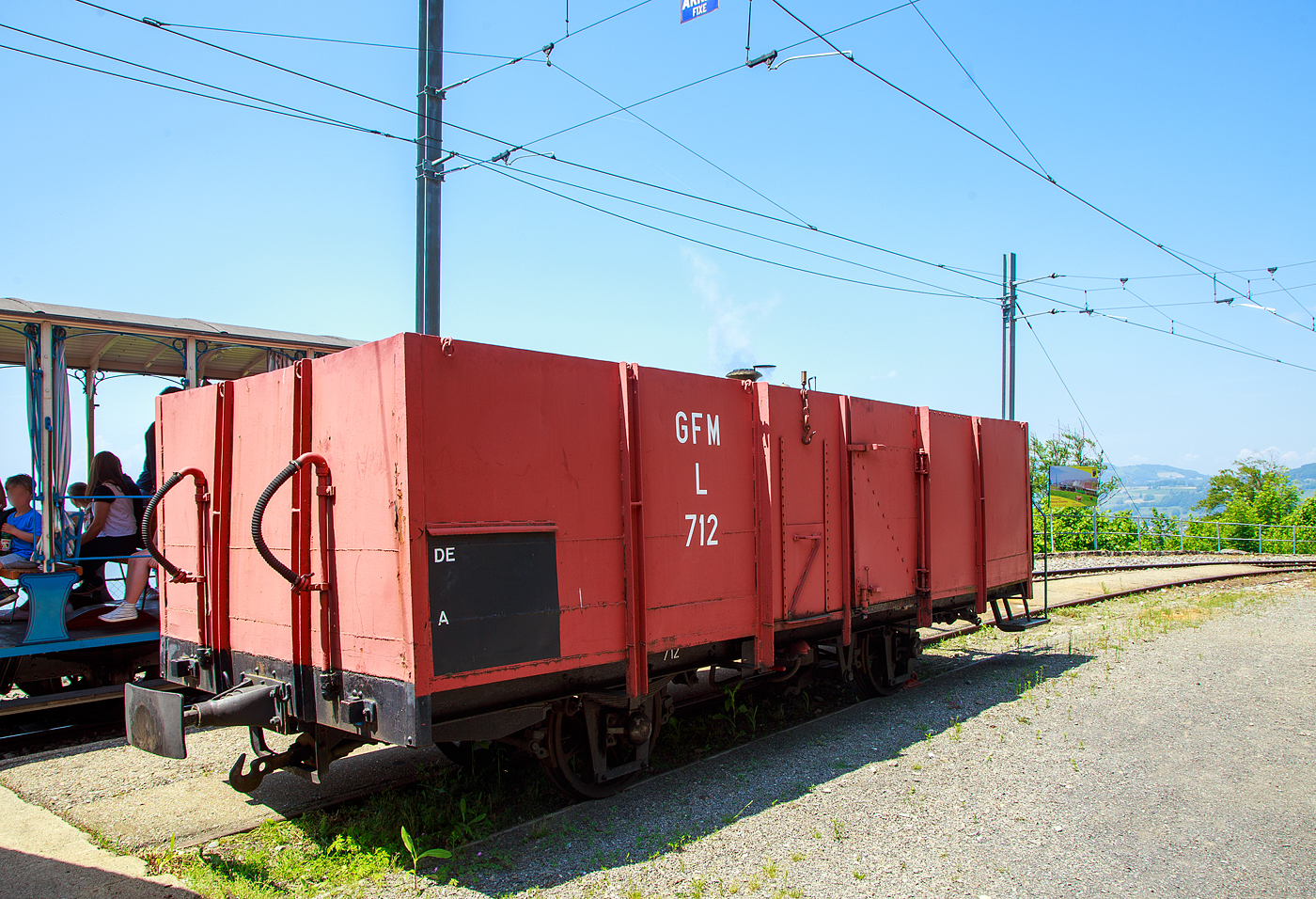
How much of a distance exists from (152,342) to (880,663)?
838cm

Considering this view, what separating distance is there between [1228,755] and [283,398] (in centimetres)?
758

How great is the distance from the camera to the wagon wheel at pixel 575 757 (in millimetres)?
5188

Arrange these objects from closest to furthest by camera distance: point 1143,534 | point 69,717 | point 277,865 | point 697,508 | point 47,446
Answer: point 277,865, point 697,508, point 47,446, point 69,717, point 1143,534

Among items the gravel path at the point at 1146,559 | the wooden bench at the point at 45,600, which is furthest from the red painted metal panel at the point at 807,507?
the gravel path at the point at 1146,559

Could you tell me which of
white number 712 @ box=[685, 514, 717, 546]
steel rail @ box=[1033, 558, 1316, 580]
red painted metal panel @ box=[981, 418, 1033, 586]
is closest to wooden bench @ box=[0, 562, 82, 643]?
white number 712 @ box=[685, 514, 717, 546]

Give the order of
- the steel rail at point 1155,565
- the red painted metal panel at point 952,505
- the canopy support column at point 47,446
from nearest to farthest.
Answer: the canopy support column at point 47,446
the red painted metal panel at point 952,505
the steel rail at point 1155,565

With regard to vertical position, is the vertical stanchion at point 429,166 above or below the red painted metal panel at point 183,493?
above

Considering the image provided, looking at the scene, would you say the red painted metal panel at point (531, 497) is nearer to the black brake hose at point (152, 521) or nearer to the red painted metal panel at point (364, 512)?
the red painted metal panel at point (364, 512)

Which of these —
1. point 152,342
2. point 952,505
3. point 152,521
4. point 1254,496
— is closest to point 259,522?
point 152,521

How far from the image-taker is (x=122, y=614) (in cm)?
771

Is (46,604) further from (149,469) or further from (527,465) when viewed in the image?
(527,465)

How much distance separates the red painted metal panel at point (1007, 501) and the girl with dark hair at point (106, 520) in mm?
9294

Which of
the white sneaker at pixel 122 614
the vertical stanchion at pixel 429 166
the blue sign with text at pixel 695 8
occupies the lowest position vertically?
the white sneaker at pixel 122 614

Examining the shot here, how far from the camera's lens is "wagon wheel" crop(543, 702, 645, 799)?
519 cm
